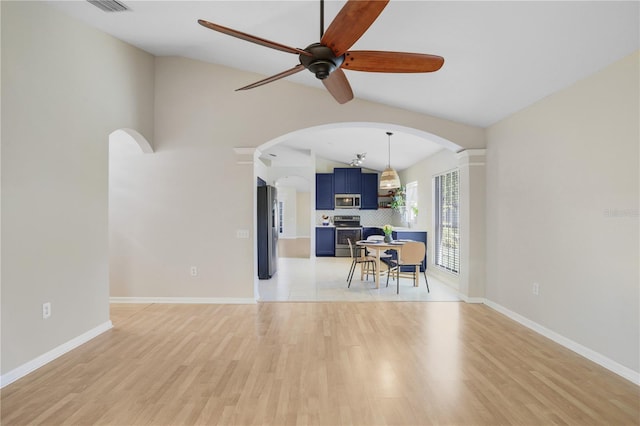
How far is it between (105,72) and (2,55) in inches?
46.2

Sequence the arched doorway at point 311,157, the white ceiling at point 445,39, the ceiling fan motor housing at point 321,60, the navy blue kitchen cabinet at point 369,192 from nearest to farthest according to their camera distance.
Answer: the ceiling fan motor housing at point 321,60 < the white ceiling at point 445,39 < the arched doorway at point 311,157 < the navy blue kitchen cabinet at point 369,192

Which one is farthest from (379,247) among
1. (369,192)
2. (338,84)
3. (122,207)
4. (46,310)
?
(369,192)

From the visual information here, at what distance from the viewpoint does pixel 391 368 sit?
8.34ft

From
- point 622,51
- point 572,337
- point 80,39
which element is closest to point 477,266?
point 572,337

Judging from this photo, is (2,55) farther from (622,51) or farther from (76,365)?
(622,51)

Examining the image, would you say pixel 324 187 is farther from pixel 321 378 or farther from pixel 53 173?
pixel 321 378

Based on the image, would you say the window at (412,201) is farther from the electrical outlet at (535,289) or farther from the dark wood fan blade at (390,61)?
the dark wood fan blade at (390,61)

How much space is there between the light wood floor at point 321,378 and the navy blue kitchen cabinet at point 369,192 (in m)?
5.64

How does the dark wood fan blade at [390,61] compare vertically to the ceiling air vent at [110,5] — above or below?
below

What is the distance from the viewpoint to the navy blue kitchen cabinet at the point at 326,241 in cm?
891

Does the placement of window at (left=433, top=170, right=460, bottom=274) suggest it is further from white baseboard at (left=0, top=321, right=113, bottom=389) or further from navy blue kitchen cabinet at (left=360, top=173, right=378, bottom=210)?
white baseboard at (left=0, top=321, right=113, bottom=389)

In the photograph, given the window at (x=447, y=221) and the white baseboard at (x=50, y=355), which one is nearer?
the white baseboard at (x=50, y=355)

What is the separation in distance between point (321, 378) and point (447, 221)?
430 cm

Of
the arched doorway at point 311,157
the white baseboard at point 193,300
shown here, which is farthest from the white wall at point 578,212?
the white baseboard at point 193,300
